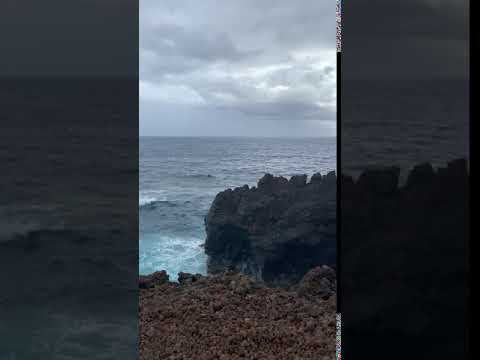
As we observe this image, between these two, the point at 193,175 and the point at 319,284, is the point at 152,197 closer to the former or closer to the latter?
the point at 193,175

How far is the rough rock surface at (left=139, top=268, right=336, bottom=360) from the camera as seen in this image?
240cm

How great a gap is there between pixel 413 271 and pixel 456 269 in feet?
0.56

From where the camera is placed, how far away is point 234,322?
2.69 metres

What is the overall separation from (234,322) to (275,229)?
3.79 meters

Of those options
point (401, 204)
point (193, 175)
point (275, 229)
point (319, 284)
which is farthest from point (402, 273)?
point (193, 175)

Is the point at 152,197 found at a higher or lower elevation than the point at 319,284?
higher

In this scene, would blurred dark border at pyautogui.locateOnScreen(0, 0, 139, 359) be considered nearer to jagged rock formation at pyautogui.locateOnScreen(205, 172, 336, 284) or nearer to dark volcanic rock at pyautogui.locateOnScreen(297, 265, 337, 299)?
dark volcanic rock at pyautogui.locateOnScreen(297, 265, 337, 299)

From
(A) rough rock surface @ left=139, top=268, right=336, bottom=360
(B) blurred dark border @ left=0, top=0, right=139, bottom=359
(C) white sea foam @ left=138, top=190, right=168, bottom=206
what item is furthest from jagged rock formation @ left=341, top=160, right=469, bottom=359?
(C) white sea foam @ left=138, top=190, right=168, bottom=206

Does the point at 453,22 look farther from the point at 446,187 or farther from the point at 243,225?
the point at 243,225

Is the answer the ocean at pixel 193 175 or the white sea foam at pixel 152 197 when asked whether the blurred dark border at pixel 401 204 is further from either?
the white sea foam at pixel 152 197

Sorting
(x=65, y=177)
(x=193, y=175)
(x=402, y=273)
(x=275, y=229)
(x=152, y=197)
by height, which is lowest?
(x=275, y=229)

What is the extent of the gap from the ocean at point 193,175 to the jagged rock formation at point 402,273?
7638mm

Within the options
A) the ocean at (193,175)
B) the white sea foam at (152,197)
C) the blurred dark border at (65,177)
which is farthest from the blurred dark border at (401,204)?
the white sea foam at (152,197)

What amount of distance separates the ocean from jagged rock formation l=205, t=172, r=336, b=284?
1.25 m
